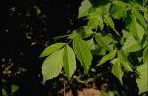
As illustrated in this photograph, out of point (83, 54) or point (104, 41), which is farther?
point (104, 41)

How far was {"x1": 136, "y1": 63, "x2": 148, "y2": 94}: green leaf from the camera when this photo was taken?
5.40 feet

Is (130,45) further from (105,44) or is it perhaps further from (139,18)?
(139,18)

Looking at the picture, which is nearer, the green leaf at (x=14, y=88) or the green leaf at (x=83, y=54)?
the green leaf at (x=83, y=54)

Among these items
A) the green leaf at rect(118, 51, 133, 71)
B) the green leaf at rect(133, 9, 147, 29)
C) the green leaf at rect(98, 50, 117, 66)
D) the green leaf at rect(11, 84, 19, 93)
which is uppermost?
the green leaf at rect(133, 9, 147, 29)

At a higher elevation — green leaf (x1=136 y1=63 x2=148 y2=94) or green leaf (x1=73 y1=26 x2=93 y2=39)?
green leaf (x1=73 y1=26 x2=93 y2=39)

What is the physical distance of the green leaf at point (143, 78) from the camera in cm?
164

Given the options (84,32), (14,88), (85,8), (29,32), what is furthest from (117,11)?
(14,88)

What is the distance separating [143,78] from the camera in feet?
5.43

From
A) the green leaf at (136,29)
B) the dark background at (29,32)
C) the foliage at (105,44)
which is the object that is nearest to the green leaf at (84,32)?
the foliage at (105,44)

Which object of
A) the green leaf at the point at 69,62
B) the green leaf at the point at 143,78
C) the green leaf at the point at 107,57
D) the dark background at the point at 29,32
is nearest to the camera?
the green leaf at the point at 69,62

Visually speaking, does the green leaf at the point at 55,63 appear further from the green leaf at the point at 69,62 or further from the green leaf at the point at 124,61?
the green leaf at the point at 124,61

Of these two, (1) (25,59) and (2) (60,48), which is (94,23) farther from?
(1) (25,59)

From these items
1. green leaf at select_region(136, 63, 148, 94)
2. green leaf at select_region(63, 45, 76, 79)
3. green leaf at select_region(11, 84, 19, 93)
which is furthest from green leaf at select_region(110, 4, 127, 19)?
green leaf at select_region(11, 84, 19, 93)

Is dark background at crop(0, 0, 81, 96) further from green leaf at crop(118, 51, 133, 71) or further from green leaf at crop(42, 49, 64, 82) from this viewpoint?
green leaf at crop(42, 49, 64, 82)
